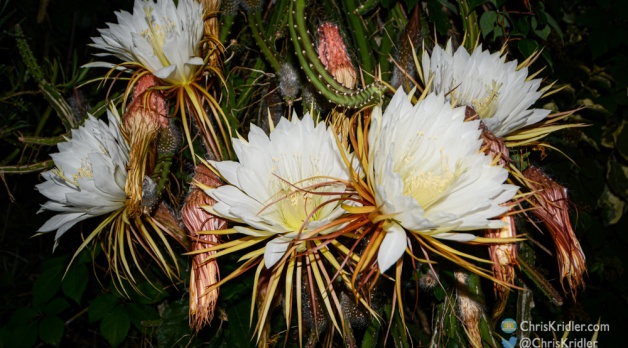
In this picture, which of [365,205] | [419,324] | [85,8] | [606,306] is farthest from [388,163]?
[85,8]

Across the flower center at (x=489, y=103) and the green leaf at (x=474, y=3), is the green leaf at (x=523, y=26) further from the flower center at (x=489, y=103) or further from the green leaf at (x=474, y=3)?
the flower center at (x=489, y=103)

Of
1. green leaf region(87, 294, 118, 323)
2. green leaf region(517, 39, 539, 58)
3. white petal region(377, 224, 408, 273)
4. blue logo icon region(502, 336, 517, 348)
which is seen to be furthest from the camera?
green leaf region(87, 294, 118, 323)

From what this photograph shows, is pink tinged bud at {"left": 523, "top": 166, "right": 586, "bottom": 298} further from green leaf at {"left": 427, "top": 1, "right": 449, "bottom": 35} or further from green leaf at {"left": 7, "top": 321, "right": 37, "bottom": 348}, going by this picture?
green leaf at {"left": 7, "top": 321, "right": 37, "bottom": 348}

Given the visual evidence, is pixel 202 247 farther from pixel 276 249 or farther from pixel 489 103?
pixel 489 103

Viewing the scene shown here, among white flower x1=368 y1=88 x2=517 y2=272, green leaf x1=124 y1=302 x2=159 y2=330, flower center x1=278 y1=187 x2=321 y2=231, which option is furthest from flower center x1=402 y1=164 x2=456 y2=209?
green leaf x1=124 y1=302 x2=159 y2=330

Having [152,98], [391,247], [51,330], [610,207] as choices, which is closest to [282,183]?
[391,247]

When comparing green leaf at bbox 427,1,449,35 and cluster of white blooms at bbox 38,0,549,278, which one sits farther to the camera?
green leaf at bbox 427,1,449,35

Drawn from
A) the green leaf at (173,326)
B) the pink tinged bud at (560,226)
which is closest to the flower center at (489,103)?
the pink tinged bud at (560,226)
